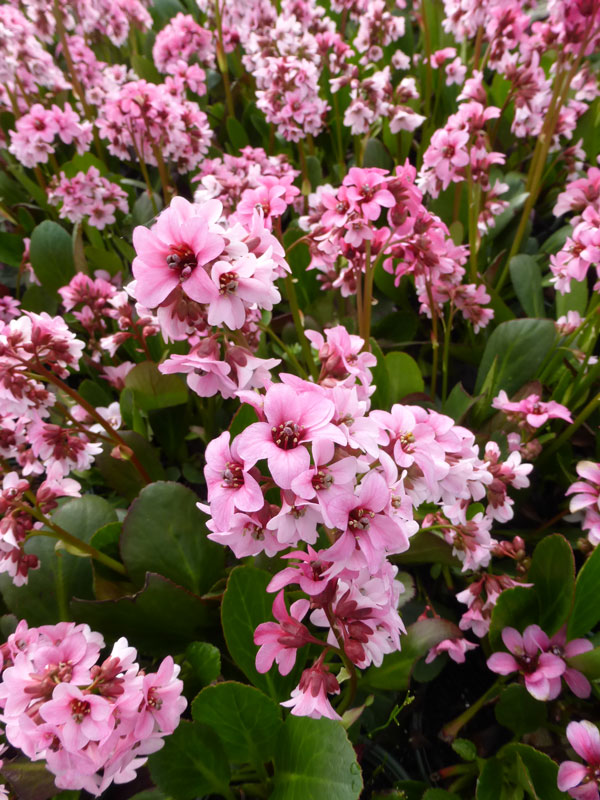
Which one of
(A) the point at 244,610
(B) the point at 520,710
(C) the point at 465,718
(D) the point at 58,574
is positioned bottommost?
(C) the point at 465,718

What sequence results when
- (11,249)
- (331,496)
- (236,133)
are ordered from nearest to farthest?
(331,496) → (11,249) → (236,133)

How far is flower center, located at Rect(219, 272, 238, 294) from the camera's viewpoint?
0.55 m

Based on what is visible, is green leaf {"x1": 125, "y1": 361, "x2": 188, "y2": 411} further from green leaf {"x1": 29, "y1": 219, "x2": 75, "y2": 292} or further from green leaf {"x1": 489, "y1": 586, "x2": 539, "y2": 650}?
green leaf {"x1": 489, "y1": 586, "x2": 539, "y2": 650}

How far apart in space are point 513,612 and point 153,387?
31.4 inches

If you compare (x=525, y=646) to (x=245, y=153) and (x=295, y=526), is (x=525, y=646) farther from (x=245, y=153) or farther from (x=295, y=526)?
(x=245, y=153)

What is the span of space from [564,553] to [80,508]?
2.63 feet

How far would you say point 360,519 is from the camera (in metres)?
0.50

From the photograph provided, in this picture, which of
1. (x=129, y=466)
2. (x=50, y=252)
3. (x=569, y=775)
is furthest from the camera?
(x=50, y=252)

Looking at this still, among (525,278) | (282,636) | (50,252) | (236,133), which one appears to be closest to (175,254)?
(282,636)

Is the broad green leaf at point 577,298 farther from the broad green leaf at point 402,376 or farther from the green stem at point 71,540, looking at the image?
the green stem at point 71,540

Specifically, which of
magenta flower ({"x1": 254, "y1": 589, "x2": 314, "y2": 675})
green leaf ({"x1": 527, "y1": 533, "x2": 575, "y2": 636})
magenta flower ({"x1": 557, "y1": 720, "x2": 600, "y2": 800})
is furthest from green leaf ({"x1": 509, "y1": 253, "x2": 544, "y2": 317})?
magenta flower ({"x1": 254, "y1": 589, "x2": 314, "y2": 675})

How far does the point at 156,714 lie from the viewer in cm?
62

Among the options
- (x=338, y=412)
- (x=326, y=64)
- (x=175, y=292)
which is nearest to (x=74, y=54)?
(x=326, y=64)

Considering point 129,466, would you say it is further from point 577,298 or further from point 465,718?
point 577,298
